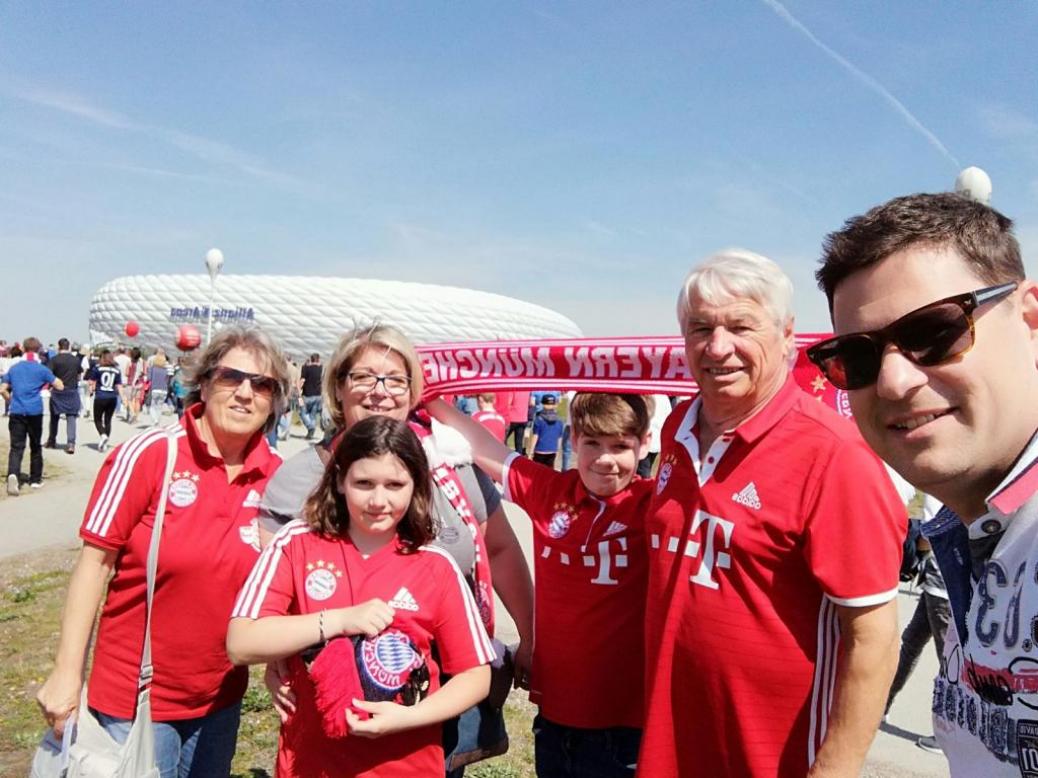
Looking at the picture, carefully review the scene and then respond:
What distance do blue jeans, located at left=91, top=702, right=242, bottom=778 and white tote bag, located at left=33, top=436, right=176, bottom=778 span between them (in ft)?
0.24

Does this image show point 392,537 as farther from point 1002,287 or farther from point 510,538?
point 1002,287

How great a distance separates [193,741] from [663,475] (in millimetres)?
1874

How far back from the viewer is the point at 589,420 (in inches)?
103

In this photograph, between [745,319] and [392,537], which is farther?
[392,537]

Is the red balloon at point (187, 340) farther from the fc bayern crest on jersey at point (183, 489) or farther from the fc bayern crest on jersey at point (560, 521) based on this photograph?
the fc bayern crest on jersey at point (560, 521)

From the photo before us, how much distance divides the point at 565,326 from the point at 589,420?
75076mm

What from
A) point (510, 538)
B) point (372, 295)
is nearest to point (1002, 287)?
point (510, 538)

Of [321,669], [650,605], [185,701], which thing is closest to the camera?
[321,669]

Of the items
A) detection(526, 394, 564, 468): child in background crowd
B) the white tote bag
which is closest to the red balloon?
the white tote bag

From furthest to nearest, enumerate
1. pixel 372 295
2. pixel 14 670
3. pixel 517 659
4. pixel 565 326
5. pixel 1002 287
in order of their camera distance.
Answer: pixel 565 326, pixel 372 295, pixel 14 670, pixel 517 659, pixel 1002 287

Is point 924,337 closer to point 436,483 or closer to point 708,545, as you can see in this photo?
point 708,545

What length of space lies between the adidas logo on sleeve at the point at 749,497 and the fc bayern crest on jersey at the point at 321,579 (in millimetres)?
1147

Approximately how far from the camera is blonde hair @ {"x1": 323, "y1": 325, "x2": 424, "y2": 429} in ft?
8.57

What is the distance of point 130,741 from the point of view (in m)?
2.19
